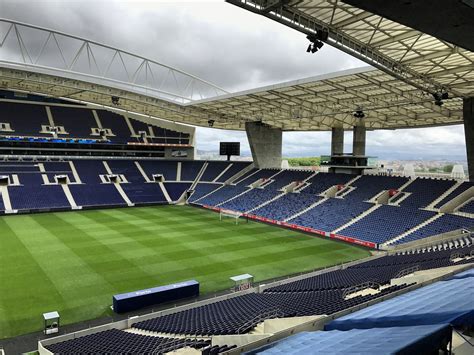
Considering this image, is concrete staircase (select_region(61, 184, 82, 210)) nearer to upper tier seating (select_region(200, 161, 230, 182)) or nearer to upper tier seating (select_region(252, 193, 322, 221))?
upper tier seating (select_region(200, 161, 230, 182))

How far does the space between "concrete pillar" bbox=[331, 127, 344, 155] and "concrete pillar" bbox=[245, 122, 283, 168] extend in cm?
1073

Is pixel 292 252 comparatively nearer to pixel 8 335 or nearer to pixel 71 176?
pixel 8 335

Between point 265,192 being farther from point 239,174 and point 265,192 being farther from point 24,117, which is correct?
point 24,117

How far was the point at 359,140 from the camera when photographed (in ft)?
150

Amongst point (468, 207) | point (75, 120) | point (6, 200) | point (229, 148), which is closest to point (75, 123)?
point (75, 120)

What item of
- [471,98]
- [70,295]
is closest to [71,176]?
[70,295]

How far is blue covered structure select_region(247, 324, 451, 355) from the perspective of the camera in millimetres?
5816

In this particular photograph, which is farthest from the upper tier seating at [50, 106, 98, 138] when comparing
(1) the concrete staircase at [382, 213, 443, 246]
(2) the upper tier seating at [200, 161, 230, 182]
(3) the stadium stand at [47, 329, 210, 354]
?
(3) the stadium stand at [47, 329, 210, 354]

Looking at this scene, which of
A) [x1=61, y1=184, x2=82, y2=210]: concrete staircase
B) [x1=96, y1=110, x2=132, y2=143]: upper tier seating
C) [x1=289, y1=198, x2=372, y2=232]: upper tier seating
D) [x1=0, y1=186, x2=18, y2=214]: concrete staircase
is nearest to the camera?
[x1=289, y1=198, x2=372, y2=232]: upper tier seating

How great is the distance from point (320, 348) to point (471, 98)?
3072 cm

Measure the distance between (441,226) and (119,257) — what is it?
25.7 meters

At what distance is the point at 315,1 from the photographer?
15.5 m

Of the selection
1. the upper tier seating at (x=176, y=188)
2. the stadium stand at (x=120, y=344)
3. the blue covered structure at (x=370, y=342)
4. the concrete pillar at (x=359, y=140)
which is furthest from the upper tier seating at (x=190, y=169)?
the blue covered structure at (x=370, y=342)

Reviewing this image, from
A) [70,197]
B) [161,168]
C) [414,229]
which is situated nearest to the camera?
[414,229]
